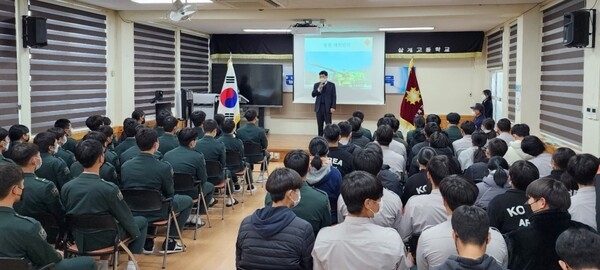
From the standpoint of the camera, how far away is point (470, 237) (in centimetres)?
204

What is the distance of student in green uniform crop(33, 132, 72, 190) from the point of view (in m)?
4.67

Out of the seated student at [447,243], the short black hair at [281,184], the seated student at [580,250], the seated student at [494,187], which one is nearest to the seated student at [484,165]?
the seated student at [494,187]

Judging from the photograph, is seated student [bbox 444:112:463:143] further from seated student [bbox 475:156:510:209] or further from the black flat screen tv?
the black flat screen tv

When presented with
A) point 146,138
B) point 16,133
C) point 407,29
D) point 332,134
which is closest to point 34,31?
point 16,133

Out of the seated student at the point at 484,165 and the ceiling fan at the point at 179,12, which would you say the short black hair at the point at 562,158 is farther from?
the ceiling fan at the point at 179,12

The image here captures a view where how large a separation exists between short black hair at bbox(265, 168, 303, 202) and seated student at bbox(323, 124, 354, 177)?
77.3 inches

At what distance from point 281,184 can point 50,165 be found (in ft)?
8.92

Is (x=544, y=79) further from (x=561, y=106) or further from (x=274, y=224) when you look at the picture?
A: (x=274, y=224)

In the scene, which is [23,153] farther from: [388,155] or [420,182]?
[388,155]

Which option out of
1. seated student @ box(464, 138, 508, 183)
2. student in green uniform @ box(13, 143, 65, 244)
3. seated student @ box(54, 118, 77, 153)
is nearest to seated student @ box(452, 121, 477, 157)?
seated student @ box(464, 138, 508, 183)

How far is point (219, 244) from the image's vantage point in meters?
5.58

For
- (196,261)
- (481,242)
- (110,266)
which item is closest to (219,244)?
(196,261)

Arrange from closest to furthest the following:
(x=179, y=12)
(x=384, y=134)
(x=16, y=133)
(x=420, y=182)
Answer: (x=420, y=182), (x=384, y=134), (x=16, y=133), (x=179, y=12)

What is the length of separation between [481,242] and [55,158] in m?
3.87
